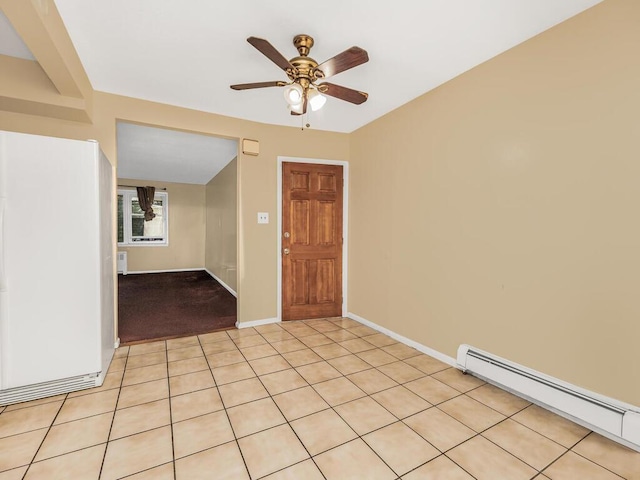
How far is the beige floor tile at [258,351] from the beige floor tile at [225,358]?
58 mm

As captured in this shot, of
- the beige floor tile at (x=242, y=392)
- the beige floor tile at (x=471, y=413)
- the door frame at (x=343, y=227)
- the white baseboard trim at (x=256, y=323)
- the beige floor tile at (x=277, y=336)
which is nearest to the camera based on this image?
the beige floor tile at (x=471, y=413)

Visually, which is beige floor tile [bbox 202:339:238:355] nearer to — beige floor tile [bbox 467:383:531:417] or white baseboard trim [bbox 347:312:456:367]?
white baseboard trim [bbox 347:312:456:367]

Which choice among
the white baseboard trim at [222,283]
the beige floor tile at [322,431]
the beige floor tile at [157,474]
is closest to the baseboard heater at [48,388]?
the beige floor tile at [157,474]

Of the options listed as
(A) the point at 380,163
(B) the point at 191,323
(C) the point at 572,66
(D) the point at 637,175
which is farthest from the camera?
(B) the point at 191,323

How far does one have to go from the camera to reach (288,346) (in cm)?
309

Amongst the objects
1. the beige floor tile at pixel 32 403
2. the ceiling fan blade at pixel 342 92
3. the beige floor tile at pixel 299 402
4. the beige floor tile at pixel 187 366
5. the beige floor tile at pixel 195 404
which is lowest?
the beige floor tile at pixel 299 402

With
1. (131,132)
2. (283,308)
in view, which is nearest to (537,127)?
(283,308)

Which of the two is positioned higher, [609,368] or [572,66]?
Result: [572,66]

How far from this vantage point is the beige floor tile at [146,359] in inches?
105

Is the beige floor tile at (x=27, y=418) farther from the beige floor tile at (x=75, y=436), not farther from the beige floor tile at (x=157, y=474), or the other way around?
the beige floor tile at (x=157, y=474)

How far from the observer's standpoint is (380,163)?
3531mm

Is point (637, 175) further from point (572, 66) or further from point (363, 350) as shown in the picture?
point (363, 350)

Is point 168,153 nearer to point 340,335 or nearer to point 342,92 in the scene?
point 342,92

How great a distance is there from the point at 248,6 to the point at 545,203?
2.25m
